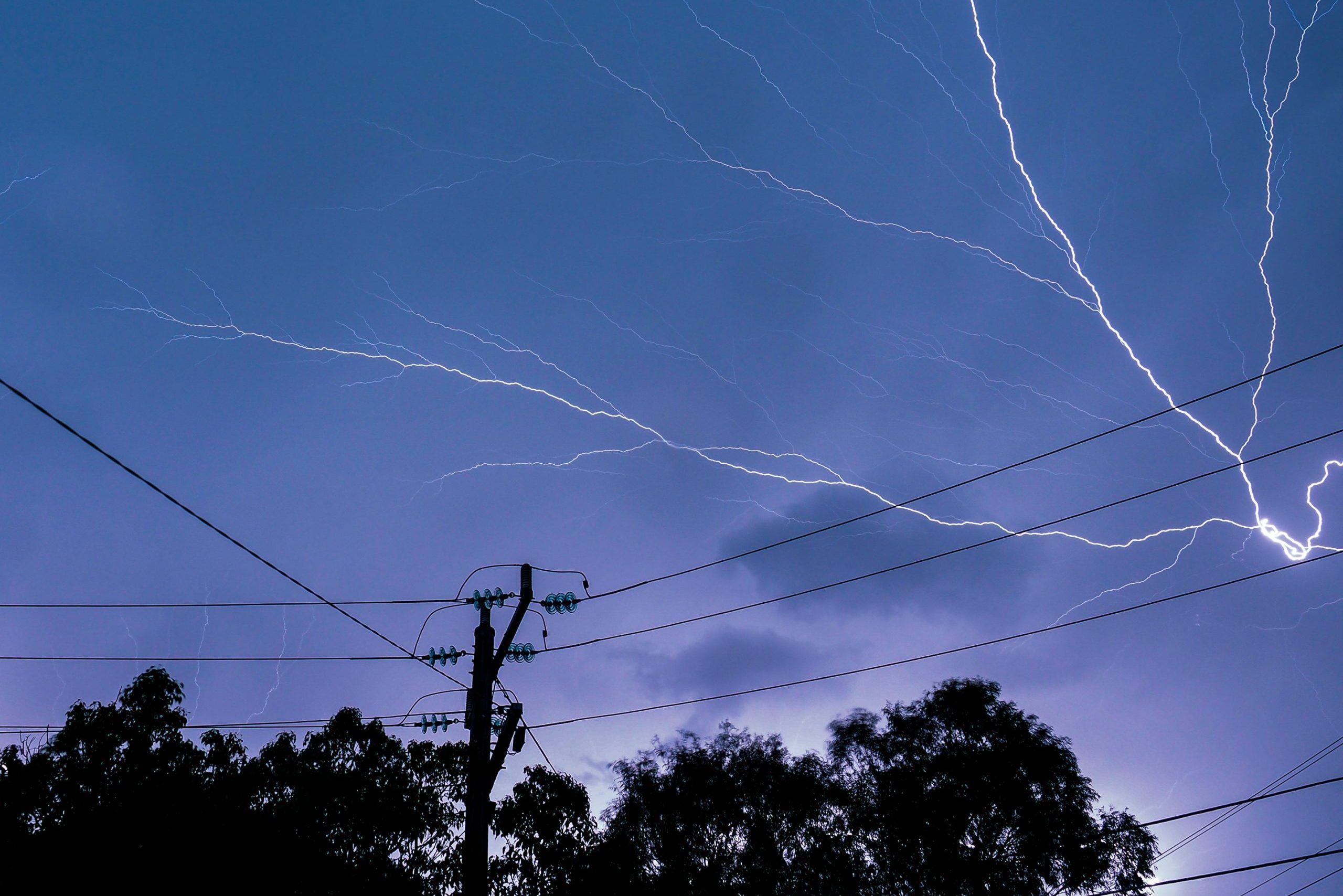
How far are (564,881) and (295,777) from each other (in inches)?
190

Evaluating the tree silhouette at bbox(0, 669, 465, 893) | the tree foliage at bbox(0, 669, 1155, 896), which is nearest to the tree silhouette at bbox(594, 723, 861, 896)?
the tree foliage at bbox(0, 669, 1155, 896)

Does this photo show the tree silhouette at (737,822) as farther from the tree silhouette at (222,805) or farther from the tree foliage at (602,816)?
the tree silhouette at (222,805)

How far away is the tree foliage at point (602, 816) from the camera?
417 inches

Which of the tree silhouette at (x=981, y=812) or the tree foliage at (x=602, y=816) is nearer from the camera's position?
the tree foliage at (x=602, y=816)

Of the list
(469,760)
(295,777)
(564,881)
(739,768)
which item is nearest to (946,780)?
(739,768)

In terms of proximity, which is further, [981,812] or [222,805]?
[981,812]

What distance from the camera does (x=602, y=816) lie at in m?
23.2

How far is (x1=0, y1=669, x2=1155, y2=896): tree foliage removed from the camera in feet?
34.8

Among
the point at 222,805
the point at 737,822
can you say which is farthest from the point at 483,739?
the point at 737,822

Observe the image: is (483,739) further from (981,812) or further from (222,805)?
(981,812)

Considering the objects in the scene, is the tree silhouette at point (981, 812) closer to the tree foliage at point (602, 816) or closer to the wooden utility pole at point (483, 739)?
the tree foliage at point (602, 816)

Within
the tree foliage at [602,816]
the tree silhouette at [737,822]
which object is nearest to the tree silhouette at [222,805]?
the tree foliage at [602,816]

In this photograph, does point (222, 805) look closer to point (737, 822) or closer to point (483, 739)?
point (483, 739)

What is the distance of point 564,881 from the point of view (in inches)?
500
